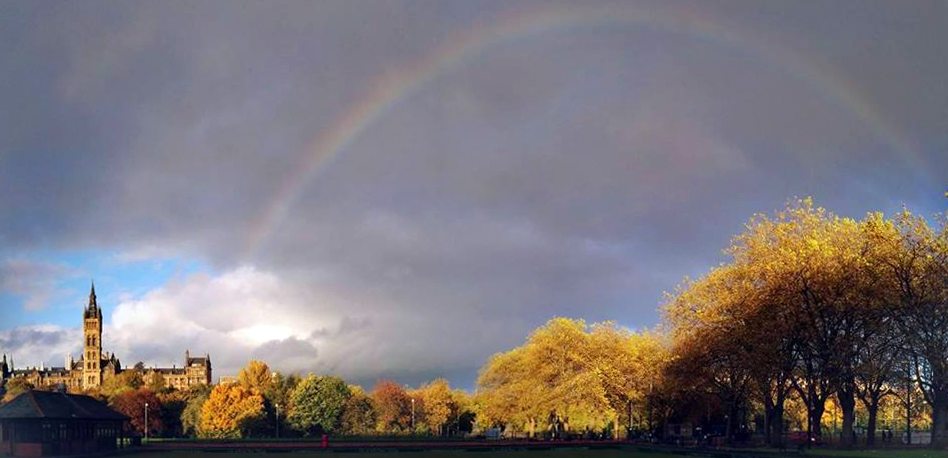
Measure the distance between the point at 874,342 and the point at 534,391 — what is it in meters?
46.3

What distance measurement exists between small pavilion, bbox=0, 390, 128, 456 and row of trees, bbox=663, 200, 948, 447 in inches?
2132

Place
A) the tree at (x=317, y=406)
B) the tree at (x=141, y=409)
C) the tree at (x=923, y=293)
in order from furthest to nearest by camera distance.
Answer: the tree at (x=141, y=409) → the tree at (x=317, y=406) → the tree at (x=923, y=293)

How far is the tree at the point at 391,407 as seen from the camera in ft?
479

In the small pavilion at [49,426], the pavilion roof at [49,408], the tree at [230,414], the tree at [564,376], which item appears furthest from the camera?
the tree at [230,414]

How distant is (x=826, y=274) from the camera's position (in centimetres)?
7050

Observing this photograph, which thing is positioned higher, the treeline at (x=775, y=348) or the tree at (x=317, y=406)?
the treeline at (x=775, y=348)

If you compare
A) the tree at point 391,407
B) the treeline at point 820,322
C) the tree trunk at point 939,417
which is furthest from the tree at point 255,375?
the tree trunk at point 939,417

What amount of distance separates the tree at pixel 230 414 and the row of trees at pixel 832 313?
73.5 meters

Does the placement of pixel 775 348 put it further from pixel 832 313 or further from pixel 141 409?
pixel 141 409

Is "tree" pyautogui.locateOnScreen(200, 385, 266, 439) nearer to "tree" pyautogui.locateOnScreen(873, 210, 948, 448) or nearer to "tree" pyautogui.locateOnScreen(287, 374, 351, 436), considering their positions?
"tree" pyautogui.locateOnScreen(287, 374, 351, 436)

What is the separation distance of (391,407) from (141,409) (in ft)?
132

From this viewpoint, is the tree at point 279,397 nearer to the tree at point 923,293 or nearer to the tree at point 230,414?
the tree at point 230,414

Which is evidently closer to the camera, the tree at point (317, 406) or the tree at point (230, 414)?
the tree at point (230, 414)

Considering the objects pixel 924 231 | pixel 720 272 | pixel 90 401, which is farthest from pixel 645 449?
pixel 90 401
